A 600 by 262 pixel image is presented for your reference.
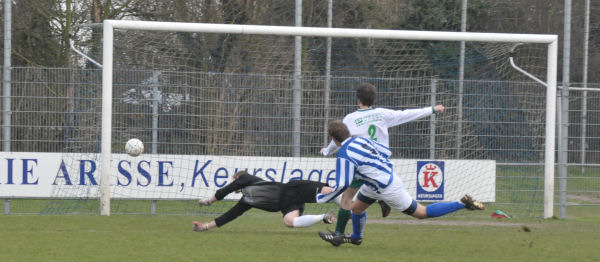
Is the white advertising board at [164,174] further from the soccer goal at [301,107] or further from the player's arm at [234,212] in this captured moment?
the player's arm at [234,212]

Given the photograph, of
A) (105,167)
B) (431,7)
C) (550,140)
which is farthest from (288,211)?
(431,7)

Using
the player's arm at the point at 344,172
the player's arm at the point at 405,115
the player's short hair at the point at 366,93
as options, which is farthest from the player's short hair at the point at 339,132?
the player's arm at the point at 405,115

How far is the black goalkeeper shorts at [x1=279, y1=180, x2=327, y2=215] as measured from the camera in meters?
9.50

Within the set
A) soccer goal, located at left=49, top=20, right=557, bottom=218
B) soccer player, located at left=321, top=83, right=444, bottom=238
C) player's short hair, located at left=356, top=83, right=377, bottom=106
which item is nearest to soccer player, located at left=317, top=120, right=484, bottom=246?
soccer player, located at left=321, top=83, right=444, bottom=238

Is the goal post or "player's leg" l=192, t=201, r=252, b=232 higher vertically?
the goal post

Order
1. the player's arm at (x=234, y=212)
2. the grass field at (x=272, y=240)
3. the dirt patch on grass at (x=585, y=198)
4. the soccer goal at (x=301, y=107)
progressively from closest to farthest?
1. the grass field at (x=272, y=240)
2. the player's arm at (x=234, y=212)
3. the soccer goal at (x=301, y=107)
4. the dirt patch on grass at (x=585, y=198)

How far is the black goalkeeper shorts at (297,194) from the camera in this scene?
31.2 feet

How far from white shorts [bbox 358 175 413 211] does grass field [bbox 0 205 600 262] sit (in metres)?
0.50

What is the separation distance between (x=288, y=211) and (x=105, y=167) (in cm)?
322

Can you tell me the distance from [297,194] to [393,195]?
1.82 m

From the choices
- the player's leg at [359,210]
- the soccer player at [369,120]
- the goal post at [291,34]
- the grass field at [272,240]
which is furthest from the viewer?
the goal post at [291,34]

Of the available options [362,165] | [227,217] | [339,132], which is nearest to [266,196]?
[227,217]

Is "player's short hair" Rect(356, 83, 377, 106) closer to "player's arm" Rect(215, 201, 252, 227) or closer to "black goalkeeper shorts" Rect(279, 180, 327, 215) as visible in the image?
"black goalkeeper shorts" Rect(279, 180, 327, 215)

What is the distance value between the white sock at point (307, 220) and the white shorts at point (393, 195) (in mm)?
956
